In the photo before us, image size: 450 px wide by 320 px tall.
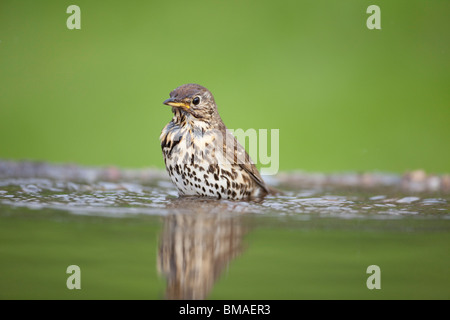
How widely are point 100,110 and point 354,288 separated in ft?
28.2

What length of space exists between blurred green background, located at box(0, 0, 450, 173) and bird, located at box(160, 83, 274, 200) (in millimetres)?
4453

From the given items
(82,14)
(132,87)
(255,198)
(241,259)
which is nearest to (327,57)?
(132,87)

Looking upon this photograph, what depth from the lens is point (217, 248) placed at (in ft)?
10.5

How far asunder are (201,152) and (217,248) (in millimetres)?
2062

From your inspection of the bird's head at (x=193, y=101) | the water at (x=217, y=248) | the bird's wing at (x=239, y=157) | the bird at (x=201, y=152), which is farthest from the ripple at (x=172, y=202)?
the bird's head at (x=193, y=101)

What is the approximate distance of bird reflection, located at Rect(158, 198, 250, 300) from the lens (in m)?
2.75

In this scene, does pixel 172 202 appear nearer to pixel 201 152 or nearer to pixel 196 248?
pixel 201 152

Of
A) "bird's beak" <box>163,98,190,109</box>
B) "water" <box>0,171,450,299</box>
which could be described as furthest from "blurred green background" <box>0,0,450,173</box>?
"water" <box>0,171,450,299</box>

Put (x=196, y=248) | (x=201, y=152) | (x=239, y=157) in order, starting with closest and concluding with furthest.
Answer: (x=196, y=248)
(x=201, y=152)
(x=239, y=157)

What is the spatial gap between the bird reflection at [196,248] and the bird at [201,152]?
953 millimetres

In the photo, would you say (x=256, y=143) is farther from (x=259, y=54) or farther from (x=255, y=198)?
(x=259, y=54)

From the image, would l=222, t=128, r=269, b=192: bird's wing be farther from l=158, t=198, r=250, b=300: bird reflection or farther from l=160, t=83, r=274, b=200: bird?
l=158, t=198, r=250, b=300: bird reflection

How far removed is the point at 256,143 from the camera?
25.7 feet

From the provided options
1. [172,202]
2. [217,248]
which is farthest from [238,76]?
[217,248]
